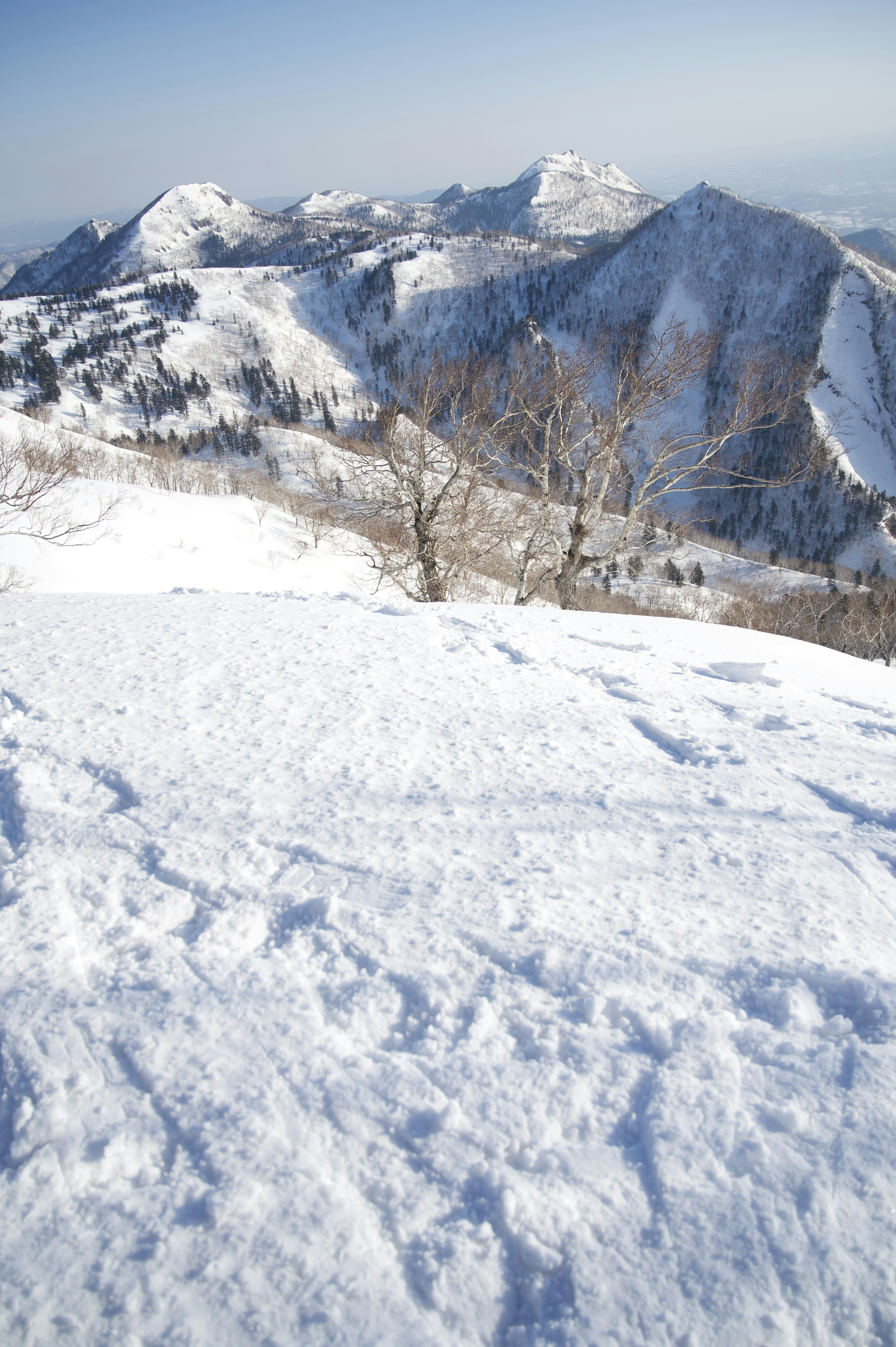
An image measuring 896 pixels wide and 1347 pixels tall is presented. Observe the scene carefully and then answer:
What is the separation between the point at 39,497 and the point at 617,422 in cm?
1350

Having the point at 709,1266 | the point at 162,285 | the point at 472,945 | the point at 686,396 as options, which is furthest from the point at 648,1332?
the point at 162,285

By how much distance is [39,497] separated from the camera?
45.8ft

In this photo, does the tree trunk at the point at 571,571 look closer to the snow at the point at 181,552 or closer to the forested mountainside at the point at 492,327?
A: the snow at the point at 181,552

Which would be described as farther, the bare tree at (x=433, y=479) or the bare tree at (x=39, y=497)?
the bare tree at (x=433, y=479)

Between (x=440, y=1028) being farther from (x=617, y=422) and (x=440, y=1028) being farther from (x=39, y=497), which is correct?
(x=39, y=497)

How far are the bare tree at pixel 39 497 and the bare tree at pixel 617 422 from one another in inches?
431

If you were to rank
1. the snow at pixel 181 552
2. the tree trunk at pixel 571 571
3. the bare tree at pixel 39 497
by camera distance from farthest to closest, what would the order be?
1. the snow at pixel 181 552
2. the tree trunk at pixel 571 571
3. the bare tree at pixel 39 497

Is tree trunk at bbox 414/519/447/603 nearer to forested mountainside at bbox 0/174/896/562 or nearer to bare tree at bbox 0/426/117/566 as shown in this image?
bare tree at bbox 0/426/117/566

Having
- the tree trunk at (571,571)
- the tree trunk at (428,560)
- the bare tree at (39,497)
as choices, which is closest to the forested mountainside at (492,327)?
the bare tree at (39,497)

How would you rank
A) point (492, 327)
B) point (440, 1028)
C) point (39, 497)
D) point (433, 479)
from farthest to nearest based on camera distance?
point (492, 327) < point (433, 479) < point (39, 497) < point (440, 1028)

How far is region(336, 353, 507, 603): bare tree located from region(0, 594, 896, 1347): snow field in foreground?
995cm

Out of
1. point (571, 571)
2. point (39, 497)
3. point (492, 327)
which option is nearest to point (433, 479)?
point (571, 571)

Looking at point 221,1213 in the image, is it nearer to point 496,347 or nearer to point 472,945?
point 472,945

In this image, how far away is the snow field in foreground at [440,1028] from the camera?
182 centimetres
